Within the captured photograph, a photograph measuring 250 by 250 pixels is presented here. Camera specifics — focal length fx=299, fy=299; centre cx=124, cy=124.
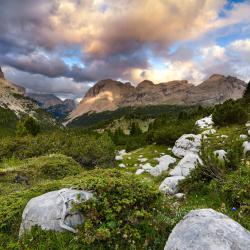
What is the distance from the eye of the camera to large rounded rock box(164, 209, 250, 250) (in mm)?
5055

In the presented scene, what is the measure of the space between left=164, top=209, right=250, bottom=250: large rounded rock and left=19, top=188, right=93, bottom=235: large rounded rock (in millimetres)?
2558

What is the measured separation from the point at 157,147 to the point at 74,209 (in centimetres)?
2895

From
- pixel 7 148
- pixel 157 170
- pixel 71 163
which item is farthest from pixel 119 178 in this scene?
pixel 7 148

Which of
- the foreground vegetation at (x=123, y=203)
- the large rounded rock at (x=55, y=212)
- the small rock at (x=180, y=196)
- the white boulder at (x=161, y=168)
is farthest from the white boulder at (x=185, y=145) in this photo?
the large rounded rock at (x=55, y=212)

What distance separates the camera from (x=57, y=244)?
6594mm

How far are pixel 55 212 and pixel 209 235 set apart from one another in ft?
12.2

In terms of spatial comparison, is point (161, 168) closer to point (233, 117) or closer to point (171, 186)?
point (171, 186)

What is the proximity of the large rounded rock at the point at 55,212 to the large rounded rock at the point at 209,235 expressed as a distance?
2558mm

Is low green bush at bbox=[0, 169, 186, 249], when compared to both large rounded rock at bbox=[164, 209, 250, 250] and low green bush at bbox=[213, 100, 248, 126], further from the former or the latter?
low green bush at bbox=[213, 100, 248, 126]

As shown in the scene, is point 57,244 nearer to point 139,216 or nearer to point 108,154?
point 139,216

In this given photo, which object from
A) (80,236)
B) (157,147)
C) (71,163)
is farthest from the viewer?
(157,147)

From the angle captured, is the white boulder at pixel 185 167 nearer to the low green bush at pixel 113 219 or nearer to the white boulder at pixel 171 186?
the white boulder at pixel 171 186

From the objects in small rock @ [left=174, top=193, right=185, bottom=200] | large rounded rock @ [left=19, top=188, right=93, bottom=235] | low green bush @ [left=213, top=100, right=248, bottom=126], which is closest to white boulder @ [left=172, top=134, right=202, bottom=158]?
low green bush @ [left=213, top=100, right=248, bottom=126]

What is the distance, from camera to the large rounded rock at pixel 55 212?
706 cm
